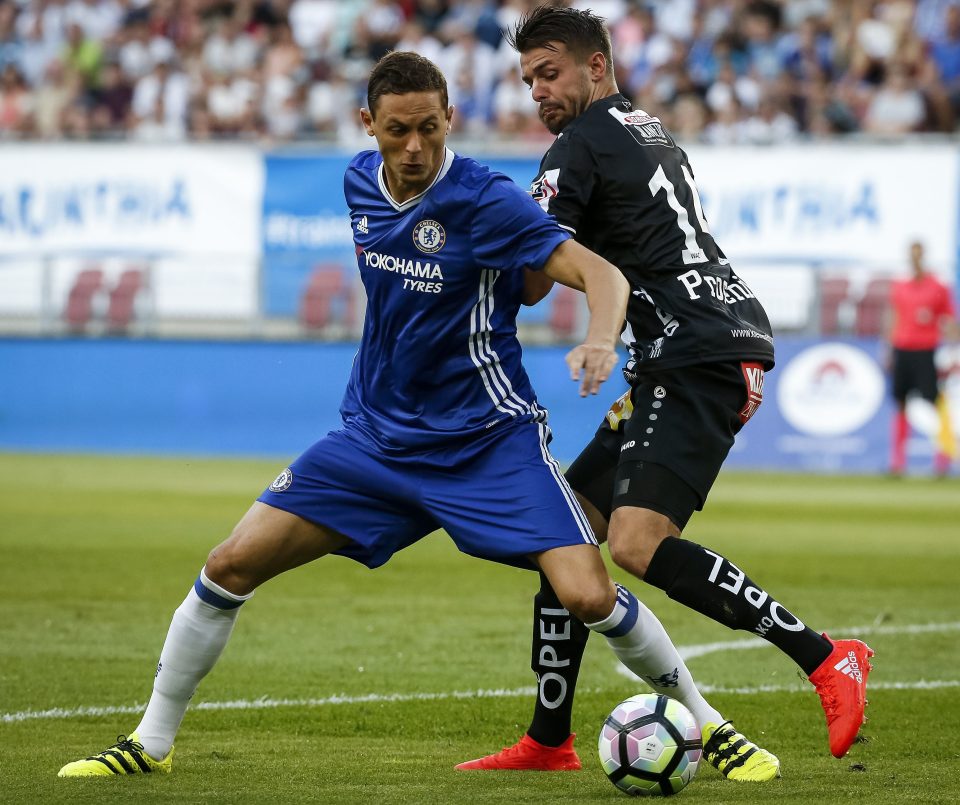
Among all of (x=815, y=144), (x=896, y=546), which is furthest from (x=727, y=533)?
(x=815, y=144)

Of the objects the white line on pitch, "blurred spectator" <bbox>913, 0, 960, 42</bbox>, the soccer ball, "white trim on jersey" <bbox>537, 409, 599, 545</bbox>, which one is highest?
"blurred spectator" <bbox>913, 0, 960, 42</bbox>

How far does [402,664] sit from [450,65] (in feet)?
59.9

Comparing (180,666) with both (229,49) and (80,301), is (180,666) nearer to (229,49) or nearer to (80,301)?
(80,301)

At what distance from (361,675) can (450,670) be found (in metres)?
0.41

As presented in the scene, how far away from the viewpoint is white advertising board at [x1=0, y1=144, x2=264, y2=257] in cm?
2362

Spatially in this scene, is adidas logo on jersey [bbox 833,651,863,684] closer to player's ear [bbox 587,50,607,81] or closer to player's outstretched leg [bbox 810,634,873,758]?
player's outstretched leg [bbox 810,634,873,758]

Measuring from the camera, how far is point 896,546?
41.0 ft

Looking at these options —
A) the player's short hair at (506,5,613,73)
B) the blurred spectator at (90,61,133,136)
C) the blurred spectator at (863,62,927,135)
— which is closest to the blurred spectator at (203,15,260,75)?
the blurred spectator at (90,61,133,136)

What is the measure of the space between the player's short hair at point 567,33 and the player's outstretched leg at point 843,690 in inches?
80.7

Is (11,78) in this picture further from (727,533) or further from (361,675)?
(361,675)

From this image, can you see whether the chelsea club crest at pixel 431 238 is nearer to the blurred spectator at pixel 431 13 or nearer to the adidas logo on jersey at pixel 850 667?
the adidas logo on jersey at pixel 850 667

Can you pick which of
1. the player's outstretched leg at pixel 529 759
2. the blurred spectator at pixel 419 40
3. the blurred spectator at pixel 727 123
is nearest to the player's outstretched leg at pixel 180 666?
the player's outstretched leg at pixel 529 759

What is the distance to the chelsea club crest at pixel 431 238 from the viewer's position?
5098 mm

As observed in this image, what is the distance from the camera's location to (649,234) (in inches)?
212
